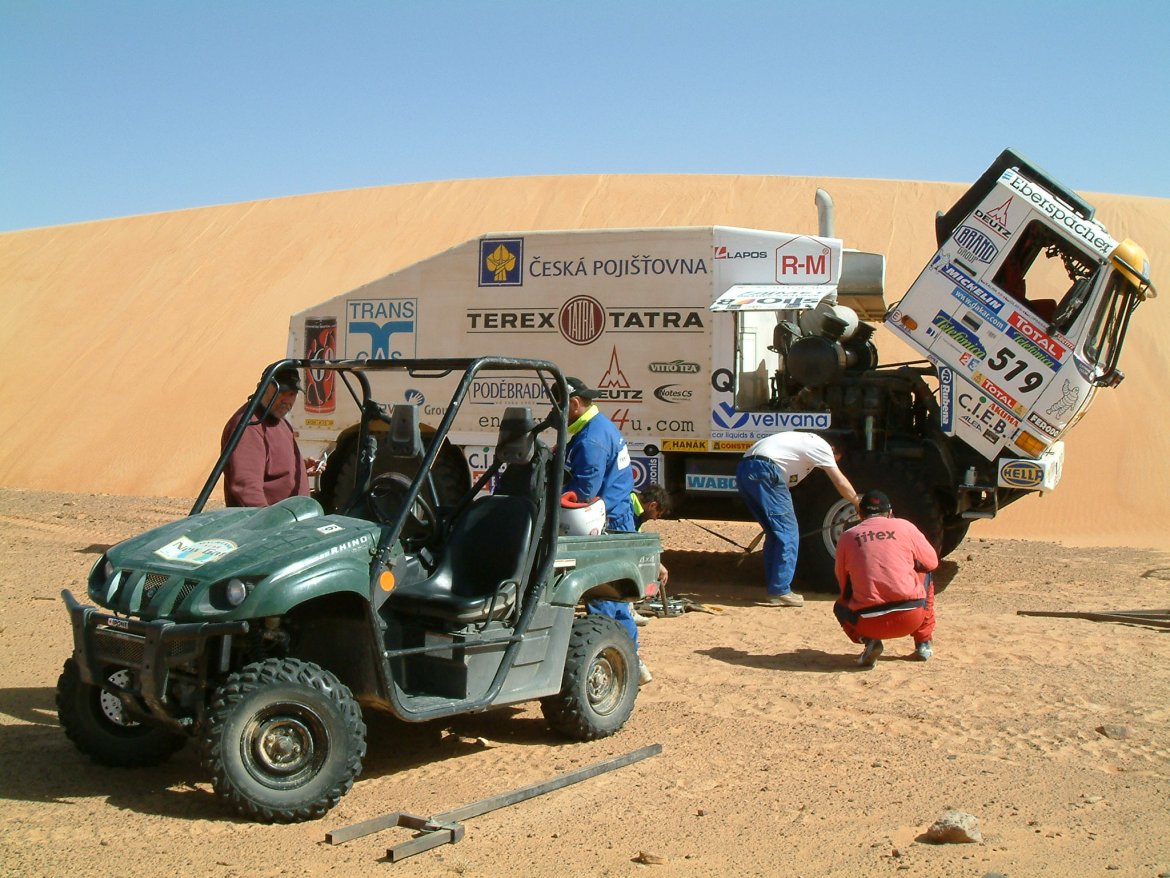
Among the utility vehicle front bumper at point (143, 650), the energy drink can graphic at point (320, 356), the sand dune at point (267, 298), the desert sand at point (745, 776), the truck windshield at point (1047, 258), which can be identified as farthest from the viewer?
the sand dune at point (267, 298)

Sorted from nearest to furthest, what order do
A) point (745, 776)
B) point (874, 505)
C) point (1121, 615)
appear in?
point (745, 776), point (874, 505), point (1121, 615)

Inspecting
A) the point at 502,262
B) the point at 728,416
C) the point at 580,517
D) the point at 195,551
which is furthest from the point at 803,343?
the point at 195,551

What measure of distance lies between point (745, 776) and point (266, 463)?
3.38 meters

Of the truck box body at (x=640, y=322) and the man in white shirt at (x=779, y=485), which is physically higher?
the truck box body at (x=640, y=322)

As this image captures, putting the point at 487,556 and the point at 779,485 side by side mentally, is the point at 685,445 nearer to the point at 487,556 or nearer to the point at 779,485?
the point at 779,485

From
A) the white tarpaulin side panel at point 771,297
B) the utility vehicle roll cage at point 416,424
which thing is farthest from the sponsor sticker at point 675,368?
the utility vehicle roll cage at point 416,424

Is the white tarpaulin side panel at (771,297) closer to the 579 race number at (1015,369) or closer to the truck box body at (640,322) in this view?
the truck box body at (640,322)

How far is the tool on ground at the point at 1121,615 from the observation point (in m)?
9.11

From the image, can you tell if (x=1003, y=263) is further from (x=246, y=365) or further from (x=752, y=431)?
(x=246, y=365)

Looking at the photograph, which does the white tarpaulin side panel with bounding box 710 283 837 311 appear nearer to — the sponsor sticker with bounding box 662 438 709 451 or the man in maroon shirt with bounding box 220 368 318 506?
the sponsor sticker with bounding box 662 438 709 451

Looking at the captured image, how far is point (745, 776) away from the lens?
17.6 ft

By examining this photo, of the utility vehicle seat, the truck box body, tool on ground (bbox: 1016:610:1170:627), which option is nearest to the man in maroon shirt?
the utility vehicle seat

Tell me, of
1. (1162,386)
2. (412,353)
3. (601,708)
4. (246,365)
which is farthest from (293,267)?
(601,708)

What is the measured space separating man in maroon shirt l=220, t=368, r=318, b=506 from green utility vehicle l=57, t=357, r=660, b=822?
1161 mm
